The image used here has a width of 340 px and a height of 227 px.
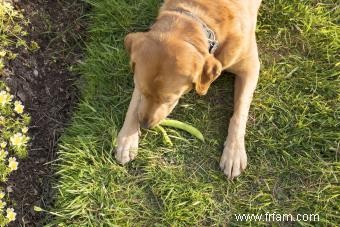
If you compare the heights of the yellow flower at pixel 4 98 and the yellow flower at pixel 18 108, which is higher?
the yellow flower at pixel 4 98

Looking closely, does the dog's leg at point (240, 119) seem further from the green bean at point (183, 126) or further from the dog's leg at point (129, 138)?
the dog's leg at point (129, 138)

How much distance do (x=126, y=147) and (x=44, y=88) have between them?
0.91m

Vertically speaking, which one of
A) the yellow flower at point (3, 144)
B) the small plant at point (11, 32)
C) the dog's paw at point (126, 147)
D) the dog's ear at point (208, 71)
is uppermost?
the dog's ear at point (208, 71)

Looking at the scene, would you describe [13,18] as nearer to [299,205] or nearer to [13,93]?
[13,93]

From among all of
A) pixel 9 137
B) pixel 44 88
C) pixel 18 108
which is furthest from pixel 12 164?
pixel 44 88

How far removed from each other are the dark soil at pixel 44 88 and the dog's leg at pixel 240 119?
142 cm

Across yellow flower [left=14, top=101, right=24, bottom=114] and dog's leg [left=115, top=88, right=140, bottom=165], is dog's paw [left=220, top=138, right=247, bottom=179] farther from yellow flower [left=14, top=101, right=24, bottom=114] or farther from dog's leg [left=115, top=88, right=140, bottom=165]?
yellow flower [left=14, top=101, right=24, bottom=114]

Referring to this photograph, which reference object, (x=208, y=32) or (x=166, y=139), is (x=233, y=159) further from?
(x=208, y=32)

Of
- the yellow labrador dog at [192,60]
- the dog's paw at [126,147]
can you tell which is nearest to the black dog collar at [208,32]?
the yellow labrador dog at [192,60]

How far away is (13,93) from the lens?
4.09 m

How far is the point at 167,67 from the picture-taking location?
3215mm

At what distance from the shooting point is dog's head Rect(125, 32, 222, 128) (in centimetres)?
322

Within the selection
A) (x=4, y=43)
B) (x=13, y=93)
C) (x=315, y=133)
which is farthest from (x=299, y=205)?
(x=4, y=43)

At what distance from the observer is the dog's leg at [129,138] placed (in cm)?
→ 408
